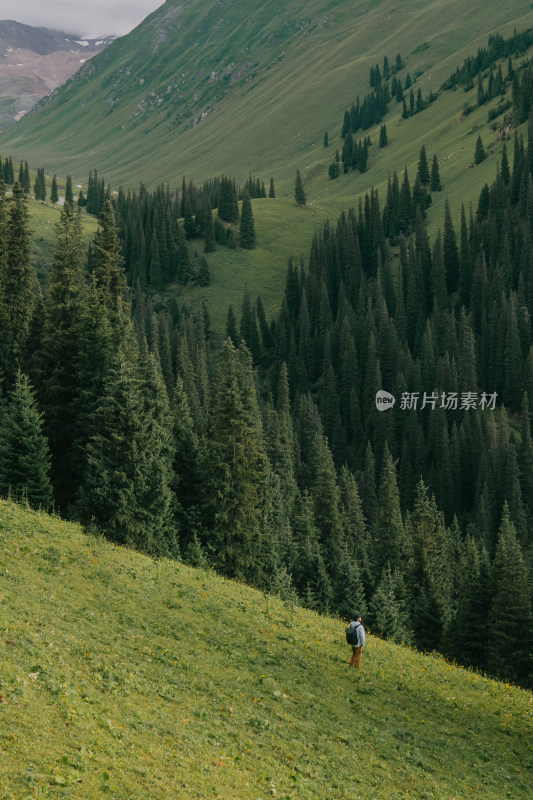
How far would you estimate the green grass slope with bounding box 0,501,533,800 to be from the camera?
16.4 m

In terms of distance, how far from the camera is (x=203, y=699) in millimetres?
22297

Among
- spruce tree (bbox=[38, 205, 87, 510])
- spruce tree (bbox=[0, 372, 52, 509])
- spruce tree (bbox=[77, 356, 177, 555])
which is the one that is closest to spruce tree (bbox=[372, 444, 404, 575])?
spruce tree (bbox=[77, 356, 177, 555])

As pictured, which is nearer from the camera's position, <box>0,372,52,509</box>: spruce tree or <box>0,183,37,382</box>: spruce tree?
<box>0,372,52,509</box>: spruce tree

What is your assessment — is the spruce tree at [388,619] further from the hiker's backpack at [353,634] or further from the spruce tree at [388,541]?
the hiker's backpack at [353,634]

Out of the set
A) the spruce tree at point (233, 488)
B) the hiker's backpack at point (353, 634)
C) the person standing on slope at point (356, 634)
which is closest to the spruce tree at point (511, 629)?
the spruce tree at point (233, 488)

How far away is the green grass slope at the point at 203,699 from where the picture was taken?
53.7 ft

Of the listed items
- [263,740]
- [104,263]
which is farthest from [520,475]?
[263,740]

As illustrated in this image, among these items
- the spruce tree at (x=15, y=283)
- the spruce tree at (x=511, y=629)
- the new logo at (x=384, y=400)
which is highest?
the spruce tree at (x=15, y=283)

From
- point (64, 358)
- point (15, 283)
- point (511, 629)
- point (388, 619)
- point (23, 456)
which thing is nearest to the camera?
point (23, 456)

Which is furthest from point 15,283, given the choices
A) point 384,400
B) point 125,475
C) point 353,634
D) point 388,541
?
point 384,400

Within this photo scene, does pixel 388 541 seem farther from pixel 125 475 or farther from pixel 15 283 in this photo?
pixel 15 283

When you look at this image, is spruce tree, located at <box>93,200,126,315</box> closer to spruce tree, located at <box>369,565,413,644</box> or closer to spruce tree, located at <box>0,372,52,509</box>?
spruce tree, located at <box>0,372,52,509</box>

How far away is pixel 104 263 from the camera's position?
62.6 meters

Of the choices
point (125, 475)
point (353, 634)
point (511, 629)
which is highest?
point (125, 475)
